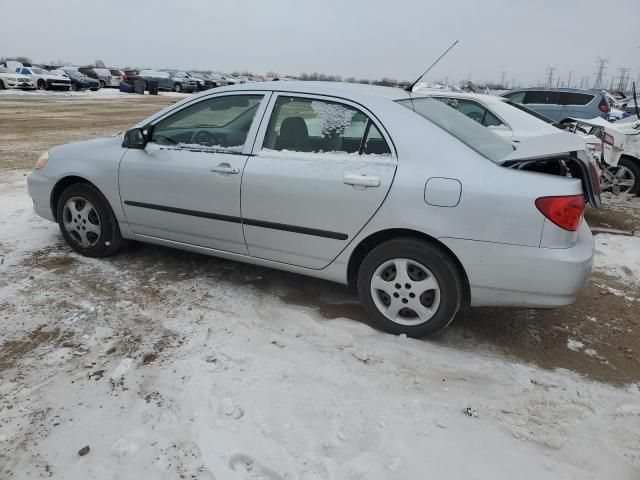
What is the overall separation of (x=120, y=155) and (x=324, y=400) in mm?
2690

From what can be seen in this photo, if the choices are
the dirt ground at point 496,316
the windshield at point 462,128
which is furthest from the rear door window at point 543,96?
the windshield at point 462,128

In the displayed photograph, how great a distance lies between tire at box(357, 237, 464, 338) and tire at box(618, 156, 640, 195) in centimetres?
599

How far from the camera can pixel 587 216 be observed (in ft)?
22.0

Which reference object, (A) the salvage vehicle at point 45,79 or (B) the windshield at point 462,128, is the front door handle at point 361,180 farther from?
(A) the salvage vehicle at point 45,79

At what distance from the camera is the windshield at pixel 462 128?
326cm

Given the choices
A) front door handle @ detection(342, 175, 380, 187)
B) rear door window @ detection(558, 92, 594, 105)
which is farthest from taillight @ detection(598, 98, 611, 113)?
front door handle @ detection(342, 175, 380, 187)

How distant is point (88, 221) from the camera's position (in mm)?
4426

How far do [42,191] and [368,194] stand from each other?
308 centimetres

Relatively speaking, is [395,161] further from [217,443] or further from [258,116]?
[217,443]

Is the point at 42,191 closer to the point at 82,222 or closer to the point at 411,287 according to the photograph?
the point at 82,222

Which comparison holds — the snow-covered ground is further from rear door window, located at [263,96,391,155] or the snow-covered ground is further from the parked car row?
the parked car row

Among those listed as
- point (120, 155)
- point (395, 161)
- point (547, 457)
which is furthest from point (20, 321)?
point (547, 457)

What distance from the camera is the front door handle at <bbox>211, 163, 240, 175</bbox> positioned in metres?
3.60

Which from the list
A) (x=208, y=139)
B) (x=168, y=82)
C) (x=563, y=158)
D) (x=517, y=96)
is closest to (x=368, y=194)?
(x=563, y=158)
